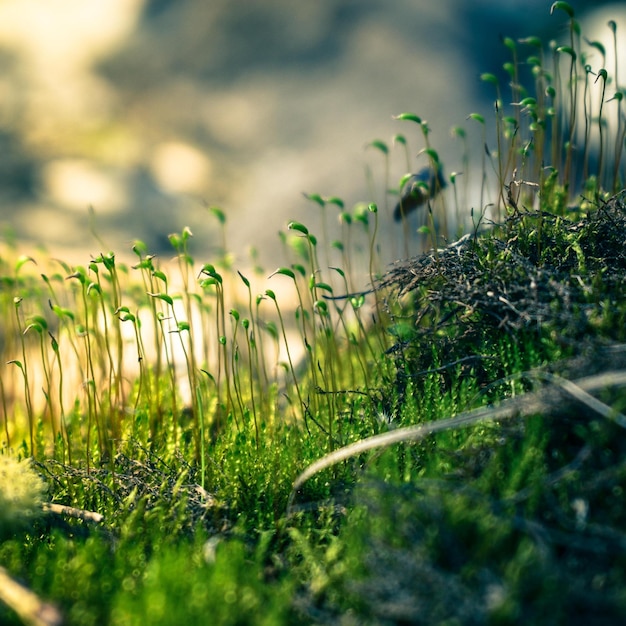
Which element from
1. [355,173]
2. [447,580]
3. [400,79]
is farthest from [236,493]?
[400,79]

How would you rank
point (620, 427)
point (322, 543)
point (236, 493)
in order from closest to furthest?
point (620, 427) < point (322, 543) < point (236, 493)

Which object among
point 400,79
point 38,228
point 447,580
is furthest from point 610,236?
point 38,228

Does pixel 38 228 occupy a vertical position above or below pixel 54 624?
above

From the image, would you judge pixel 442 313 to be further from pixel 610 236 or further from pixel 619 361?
pixel 619 361

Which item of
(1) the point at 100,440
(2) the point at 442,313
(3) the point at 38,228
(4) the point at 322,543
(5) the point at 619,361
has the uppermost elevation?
(3) the point at 38,228

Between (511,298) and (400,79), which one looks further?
(400,79)

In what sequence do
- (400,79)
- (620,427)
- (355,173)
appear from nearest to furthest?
(620,427) → (355,173) → (400,79)

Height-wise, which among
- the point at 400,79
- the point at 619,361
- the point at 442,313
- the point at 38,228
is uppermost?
the point at 400,79

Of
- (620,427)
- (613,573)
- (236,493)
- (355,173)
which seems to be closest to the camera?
(613,573)

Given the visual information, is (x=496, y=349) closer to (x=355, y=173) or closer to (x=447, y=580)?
(x=447, y=580)
